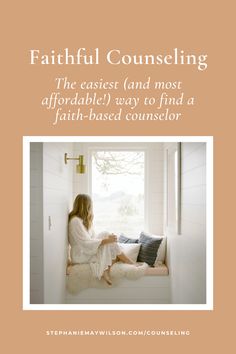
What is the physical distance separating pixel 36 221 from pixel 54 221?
0.52 metres

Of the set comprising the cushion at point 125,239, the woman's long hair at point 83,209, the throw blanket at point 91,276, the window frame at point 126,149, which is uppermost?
the window frame at point 126,149

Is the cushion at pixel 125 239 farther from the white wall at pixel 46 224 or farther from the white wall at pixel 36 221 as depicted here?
the white wall at pixel 36 221

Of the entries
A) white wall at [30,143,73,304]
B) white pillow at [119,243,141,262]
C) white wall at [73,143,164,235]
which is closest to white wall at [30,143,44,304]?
white wall at [30,143,73,304]

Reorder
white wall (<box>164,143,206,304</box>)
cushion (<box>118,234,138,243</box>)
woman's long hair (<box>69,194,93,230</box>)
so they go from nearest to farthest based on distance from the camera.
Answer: white wall (<box>164,143,206,304</box>) < woman's long hair (<box>69,194,93,230</box>) < cushion (<box>118,234,138,243</box>)

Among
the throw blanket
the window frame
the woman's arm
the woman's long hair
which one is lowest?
the throw blanket

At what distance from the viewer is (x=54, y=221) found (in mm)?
3195

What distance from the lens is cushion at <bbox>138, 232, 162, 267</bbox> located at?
4.23 meters

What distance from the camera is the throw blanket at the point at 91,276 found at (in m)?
3.90

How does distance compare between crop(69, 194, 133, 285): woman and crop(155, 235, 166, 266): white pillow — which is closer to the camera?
crop(69, 194, 133, 285): woman

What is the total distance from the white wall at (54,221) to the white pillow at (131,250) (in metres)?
0.75

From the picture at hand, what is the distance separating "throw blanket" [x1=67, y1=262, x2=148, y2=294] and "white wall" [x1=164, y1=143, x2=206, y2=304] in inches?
16.8

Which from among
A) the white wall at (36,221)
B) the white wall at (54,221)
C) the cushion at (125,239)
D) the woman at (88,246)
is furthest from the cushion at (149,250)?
the white wall at (36,221)

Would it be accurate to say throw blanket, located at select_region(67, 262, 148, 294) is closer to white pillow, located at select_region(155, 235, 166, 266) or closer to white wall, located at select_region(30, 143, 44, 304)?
white pillow, located at select_region(155, 235, 166, 266)

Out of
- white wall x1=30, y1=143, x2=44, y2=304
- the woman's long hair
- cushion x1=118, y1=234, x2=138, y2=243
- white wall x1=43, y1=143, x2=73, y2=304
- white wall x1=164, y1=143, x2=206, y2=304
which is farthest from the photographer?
cushion x1=118, y1=234, x2=138, y2=243
